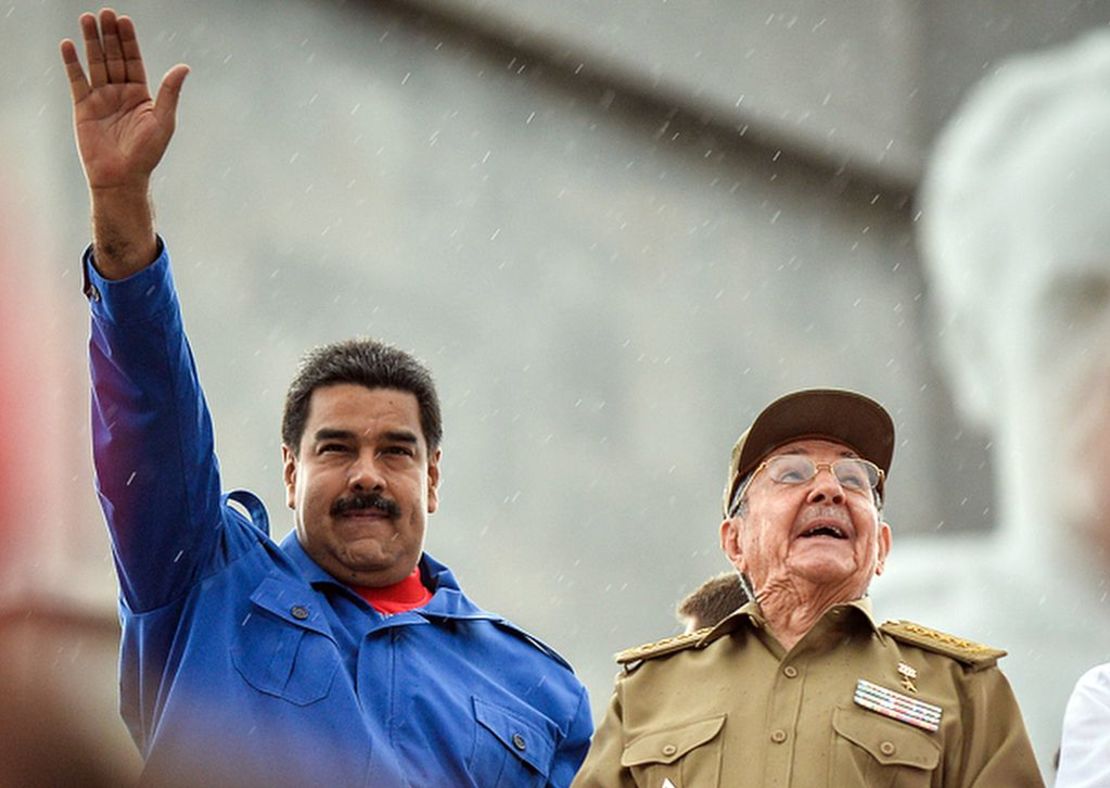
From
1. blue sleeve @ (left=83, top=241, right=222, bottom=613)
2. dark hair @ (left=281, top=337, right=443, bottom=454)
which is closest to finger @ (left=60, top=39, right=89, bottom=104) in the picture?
blue sleeve @ (left=83, top=241, right=222, bottom=613)

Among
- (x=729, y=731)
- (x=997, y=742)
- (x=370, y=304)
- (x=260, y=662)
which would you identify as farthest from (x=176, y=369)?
(x=370, y=304)

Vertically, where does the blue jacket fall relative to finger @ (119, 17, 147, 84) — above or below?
below

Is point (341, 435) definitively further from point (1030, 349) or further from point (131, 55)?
point (1030, 349)

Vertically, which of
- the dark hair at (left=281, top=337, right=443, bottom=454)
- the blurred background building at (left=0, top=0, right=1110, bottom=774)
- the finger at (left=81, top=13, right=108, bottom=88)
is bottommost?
the dark hair at (left=281, top=337, right=443, bottom=454)

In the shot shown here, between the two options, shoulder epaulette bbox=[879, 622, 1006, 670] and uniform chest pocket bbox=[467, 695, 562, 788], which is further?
uniform chest pocket bbox=[467, 695, 562, 788]

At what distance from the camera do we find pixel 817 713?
11.0 ft

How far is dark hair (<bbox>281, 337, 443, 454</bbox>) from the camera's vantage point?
429 centimetres

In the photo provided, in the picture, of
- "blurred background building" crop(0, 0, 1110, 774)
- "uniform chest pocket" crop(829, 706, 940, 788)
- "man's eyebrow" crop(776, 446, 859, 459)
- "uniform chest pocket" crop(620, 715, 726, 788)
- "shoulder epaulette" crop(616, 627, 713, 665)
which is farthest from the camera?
"blurred background building" crop(0, 0, 1110, 774)

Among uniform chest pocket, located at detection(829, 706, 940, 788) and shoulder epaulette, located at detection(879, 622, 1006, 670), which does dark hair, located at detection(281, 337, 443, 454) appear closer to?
shoulder epaulette, located at detection(879, 622, 1006, 670)

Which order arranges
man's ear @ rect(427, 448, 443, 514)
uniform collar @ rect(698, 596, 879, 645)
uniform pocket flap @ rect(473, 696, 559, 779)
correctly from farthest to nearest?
man's ear @ rect(427, 448, 443, 514) → uniform pocket flap @ rect(473, 696, 559, 779) → uniform collar @ rect(698, 596, 879, 645)

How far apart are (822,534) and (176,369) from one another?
123 centimetres

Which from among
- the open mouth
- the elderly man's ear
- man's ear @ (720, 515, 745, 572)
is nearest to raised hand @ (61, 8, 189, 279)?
man's ear @ (720, 515, 745, 572)

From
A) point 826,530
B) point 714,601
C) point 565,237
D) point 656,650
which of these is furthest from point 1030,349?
point 656,650

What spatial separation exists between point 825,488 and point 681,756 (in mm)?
594
